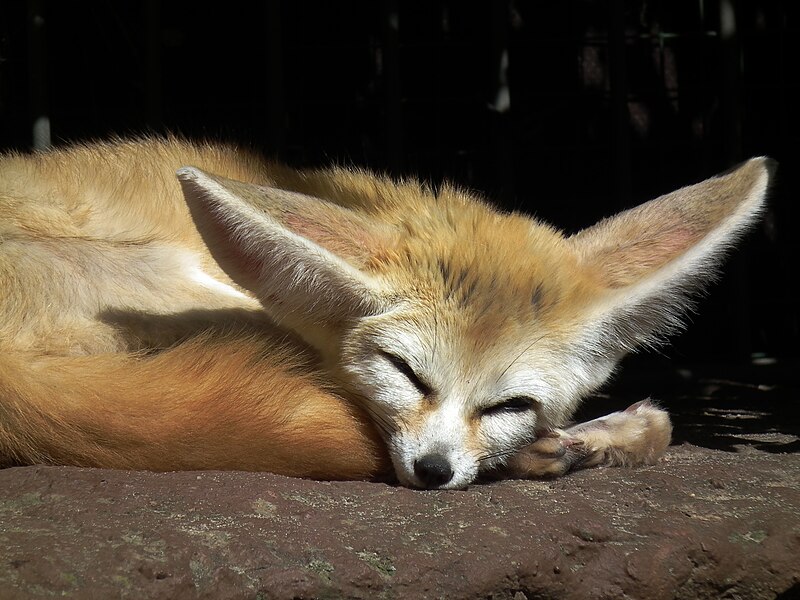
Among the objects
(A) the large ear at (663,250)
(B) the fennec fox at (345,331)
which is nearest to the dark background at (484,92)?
(A) the large ear at (663,250)

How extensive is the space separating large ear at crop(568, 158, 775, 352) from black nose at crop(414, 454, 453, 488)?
0.63 m

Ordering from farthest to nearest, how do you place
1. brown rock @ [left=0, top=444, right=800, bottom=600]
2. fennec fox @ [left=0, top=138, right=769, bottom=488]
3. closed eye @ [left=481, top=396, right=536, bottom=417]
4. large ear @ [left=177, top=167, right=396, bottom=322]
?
closed eye @ [left=481, top=396, right=536, bottom=417], large ear @ [left=177, top=167, right=396, bottom=322], fennec fox @ [left=0, top=138, right=769, bottom=488], brown rock @ [left=0, top=444, right=800, bottom=600]

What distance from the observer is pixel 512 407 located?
2.59 metres

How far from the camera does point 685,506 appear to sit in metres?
2.35

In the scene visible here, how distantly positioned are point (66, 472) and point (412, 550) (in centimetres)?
86

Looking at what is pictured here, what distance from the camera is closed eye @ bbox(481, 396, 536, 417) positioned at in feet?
8.40

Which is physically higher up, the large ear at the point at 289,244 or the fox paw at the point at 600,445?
the large ear at the point at 289,244

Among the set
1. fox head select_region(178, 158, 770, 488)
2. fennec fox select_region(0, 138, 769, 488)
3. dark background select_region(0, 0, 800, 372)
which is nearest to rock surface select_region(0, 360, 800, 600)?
fennec fox select_region(0, 138, 769, 488)

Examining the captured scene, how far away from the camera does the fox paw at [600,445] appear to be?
2.66 m

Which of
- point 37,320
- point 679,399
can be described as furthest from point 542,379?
point 679,399

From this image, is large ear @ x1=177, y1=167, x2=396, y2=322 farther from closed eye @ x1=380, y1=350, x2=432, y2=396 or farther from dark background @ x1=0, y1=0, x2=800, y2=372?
dark background @ x1=0, y1=0, x2=800, y2=372

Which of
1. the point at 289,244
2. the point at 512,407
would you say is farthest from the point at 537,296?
the point at 289,244

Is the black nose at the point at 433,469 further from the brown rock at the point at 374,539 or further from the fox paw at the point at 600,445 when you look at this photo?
the fox paw at the point at 600,445

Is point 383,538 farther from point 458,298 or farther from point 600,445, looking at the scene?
point 600,445
